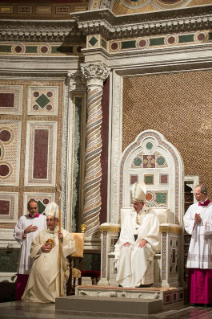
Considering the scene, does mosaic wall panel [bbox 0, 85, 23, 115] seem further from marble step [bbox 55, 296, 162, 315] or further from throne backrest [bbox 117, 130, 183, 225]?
marble step [bbox 55, 296, 162, 315]

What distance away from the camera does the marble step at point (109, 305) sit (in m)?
6.96

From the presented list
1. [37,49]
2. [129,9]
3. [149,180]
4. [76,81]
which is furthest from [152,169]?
[37,49]

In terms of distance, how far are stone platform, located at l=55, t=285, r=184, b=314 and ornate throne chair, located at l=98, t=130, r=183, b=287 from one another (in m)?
0.49

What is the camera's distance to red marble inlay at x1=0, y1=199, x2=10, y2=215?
33.5 ft

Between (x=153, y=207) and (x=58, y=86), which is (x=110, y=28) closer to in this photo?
(x=58, y=86)

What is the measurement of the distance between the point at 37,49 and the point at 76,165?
2248mm

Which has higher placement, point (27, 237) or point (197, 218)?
point (197, 218)

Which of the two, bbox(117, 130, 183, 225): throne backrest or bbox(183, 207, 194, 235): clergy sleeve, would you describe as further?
bbox(117, 130, 183, 225): throne backrest

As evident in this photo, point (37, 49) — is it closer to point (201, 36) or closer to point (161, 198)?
point (201, 36)

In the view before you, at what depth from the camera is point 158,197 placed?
933 cm

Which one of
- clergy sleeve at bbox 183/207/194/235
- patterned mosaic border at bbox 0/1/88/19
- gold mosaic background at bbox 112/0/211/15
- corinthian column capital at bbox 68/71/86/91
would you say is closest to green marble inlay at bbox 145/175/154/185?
clergy sleeve at bbox 183/207/194/235

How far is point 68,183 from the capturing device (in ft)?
33.2

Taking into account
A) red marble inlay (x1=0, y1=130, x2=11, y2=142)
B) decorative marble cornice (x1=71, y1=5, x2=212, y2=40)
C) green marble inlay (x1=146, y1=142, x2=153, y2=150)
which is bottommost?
green marble inlay (x1=146, y1=142, x2=153, y2=150)

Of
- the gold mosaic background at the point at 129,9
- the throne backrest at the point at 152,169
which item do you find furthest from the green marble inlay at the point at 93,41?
the throne backrest at the point at 152,169
